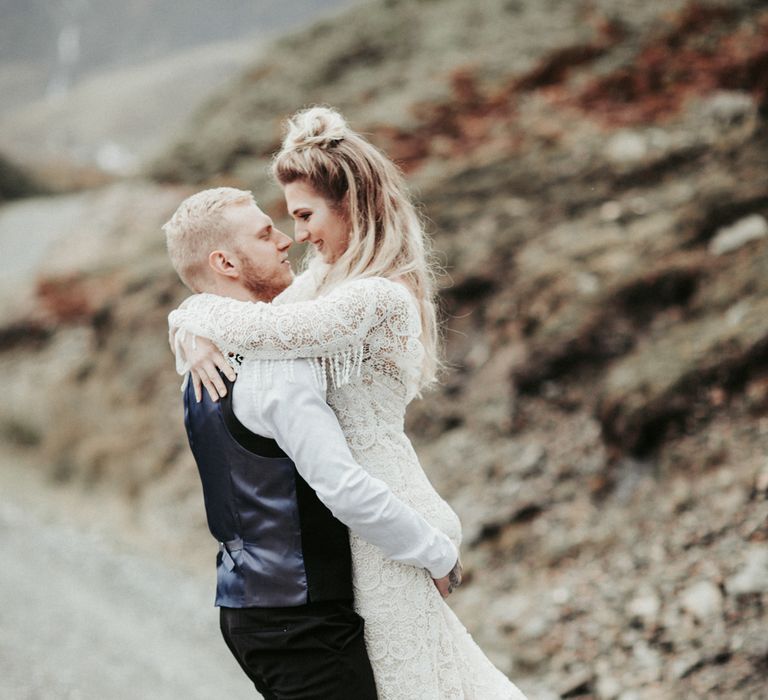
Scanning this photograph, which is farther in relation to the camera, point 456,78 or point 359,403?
point 456,78

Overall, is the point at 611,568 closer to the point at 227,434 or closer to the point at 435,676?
the point at 435,676

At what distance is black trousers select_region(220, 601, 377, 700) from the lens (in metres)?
1.83

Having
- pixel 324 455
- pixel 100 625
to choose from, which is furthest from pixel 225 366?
pixel 100 625

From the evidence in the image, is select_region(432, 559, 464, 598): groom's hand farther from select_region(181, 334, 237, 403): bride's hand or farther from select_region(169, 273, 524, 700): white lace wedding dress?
select_region(181, 334, 237, 403): bride's hand

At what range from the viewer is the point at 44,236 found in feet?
40.9

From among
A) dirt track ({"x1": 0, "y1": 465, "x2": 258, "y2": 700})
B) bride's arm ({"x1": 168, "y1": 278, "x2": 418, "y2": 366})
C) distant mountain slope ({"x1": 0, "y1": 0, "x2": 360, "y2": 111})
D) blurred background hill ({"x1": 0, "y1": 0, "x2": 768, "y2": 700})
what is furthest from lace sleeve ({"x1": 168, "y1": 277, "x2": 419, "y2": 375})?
distant mountain slope ({"x1": 0, "y1": 0, "x2": 360, "y2": 111})

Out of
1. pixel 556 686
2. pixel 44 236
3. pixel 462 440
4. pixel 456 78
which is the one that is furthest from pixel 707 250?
pixel 44 236

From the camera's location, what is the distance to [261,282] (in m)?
2.06

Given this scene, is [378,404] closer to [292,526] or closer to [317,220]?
[292,526]

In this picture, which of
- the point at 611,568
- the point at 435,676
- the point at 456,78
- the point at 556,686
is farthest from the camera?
the point at 456,78

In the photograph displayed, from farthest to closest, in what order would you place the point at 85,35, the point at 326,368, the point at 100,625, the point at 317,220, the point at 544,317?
the point at 85,35 → the point at 544,317 → the point at 100,625 → the point at 317,220 → the point at 326,368

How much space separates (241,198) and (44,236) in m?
11.6

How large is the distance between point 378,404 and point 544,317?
466 cm

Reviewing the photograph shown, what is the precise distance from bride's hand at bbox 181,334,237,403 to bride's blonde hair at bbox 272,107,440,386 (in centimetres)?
34
